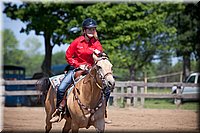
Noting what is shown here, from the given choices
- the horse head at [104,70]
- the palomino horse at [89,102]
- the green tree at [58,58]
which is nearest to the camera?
the horse head at [104,70]

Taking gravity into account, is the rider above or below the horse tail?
above

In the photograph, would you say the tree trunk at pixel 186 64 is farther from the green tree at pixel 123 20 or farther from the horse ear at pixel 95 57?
the horse ear at pixel 95 57

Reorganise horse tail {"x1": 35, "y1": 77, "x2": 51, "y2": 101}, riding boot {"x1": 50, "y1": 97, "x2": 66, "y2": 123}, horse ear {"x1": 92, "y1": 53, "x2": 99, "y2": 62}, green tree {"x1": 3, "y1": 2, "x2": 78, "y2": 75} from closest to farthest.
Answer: horse ear {"x1": 92, "y1": 53, "x2": 99, "y2": 62} → riding boot {"x1": 50, "y1": 97, "x2": 66, "y2": 123} → horse tail {"x1": 35, "y1": 77, "x2": 51, "y2": 101} → green tree {"x1": 3, "y1": 2, "x2": 78, "y2": 75}

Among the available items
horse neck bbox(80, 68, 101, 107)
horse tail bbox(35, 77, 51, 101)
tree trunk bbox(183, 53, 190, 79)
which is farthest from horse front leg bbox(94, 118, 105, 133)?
tree trunk bbox(183, 53, 190, 79)

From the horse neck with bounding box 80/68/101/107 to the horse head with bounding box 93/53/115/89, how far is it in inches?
15.0

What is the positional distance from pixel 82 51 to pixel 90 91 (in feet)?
2.43

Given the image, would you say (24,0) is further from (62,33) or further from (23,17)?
(62,33)

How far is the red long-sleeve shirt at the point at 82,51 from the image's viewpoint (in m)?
7.06

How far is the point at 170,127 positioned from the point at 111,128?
1.80 m

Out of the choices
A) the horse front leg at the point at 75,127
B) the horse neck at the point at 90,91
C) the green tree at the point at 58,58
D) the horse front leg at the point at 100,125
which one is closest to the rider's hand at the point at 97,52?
the horse neck at the point at 90,91

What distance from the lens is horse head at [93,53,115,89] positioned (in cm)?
600

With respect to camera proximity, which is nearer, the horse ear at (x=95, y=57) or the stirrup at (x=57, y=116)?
the horse ear at (x=95, y=57)

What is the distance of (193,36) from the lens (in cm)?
3067

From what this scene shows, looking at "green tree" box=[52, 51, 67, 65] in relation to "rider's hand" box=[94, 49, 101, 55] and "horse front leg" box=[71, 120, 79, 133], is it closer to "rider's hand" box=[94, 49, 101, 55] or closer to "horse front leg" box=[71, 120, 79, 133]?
"horse front leg" box=[71, 120, 79, 133]
